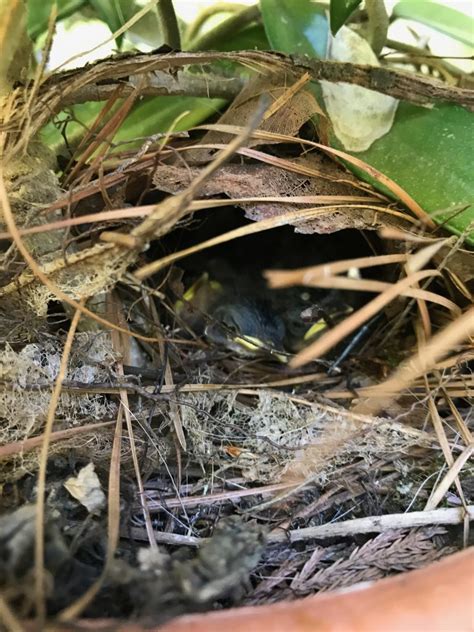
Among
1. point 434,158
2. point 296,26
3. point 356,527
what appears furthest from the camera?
point 296,26

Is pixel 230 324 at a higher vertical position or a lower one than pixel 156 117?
lower

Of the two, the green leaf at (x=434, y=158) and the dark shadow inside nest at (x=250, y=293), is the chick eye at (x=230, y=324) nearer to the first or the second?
the dark shadow inside nest at (x=250, y=293)

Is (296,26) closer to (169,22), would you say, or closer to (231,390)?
(169,22)

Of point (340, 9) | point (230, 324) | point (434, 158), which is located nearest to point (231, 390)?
point (230, 324)

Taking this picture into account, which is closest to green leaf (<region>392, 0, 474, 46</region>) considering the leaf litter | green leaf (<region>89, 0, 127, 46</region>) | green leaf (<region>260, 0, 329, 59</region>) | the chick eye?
green leaf (<region>260, 0, 329, 59</region>)

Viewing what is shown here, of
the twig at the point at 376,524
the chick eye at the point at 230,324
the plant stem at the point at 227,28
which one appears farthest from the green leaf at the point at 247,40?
the twig at the point at 376,524

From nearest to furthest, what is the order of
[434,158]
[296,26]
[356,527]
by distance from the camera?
[356,527] < [434,158] < [296,26]

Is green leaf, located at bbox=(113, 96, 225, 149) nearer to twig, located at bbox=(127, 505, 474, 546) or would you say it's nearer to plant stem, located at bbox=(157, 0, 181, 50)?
plant stem, located at bbox=(157, 0, 181, 50)
